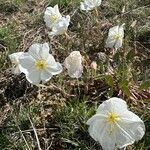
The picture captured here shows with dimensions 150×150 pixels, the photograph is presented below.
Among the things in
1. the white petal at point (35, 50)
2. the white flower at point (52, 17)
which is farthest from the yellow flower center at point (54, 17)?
the white petal at point (35, 50)

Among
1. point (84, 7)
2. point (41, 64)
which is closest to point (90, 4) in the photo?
point (84, 7)

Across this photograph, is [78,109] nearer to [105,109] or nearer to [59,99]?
[59,99]

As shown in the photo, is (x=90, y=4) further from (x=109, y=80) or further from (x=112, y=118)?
(x=112, y=118)

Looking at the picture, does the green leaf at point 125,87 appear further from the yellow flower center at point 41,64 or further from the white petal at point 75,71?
the yellow flower center at point 41,64

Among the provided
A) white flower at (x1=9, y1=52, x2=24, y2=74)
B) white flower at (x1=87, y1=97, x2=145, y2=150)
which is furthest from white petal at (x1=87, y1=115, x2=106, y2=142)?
white flower at (x1=9, y1=52, x2=24, y2=74)

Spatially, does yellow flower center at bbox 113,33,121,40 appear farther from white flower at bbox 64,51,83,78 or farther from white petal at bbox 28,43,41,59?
white petal at bbox 28,43,41,59

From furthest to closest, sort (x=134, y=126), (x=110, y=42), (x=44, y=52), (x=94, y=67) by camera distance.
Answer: (x=110, y=42) → (x=94, y=67) → (x=44, y=52) → (x=134, y=126)

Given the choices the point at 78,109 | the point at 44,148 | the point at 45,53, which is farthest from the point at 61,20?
the point at 44,148
